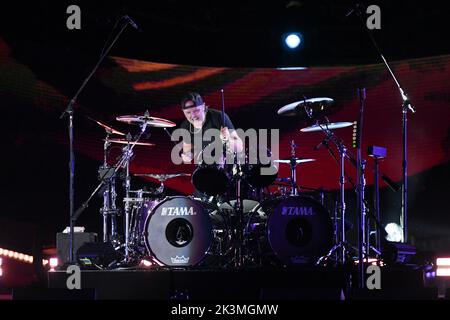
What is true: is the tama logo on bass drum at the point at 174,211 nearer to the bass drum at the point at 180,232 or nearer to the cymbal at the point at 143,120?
the bass drum at the point at 180,232

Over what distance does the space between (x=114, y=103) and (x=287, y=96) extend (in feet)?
6.99

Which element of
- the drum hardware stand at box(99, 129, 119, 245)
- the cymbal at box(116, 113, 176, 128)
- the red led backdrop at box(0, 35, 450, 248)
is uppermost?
the red led backdrop at box(0, 35, 450, 248)

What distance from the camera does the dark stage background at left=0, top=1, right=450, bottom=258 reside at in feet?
21.9

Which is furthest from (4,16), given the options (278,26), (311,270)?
(311,270)

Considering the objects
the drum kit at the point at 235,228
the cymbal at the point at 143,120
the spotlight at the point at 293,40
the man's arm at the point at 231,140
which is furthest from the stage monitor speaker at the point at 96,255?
the spotlight at the point at 293,40

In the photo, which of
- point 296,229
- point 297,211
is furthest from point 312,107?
point 296,229

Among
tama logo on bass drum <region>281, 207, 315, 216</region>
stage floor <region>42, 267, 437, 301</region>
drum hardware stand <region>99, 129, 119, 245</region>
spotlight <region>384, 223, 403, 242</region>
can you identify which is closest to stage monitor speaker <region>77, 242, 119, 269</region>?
stage floor <region>42, 267, 437, 301</region>

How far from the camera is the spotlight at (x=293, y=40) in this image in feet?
23.9

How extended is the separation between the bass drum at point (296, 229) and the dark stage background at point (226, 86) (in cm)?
238

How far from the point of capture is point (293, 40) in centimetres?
728

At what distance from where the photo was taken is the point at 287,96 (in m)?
7.35

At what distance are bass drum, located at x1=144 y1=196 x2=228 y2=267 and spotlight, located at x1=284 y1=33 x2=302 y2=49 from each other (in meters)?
3.05

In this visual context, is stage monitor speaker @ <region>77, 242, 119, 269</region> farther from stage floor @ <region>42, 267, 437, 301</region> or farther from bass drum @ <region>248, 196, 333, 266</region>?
bass drum @ <region>248, 196, 333, 266</region>

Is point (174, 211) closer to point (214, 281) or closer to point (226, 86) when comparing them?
point (214, 281)
